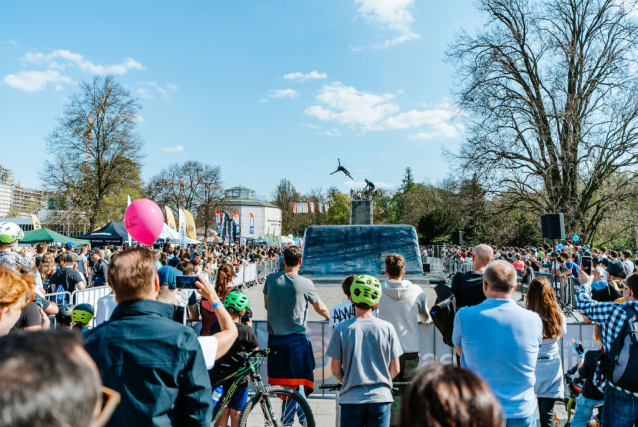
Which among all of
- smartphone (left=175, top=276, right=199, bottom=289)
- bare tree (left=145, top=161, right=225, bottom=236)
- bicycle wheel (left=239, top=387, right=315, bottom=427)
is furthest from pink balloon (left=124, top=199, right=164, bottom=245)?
bare tree (left=145, top=161, right=225, bottom=236)

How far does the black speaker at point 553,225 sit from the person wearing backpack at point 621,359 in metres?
9.52

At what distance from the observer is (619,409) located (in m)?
3.06

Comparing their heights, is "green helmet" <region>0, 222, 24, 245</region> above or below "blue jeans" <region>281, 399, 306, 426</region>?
above

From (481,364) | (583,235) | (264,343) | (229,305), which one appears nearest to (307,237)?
(264,343)

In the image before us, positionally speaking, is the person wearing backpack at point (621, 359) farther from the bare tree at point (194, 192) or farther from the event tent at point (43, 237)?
the bare tree at point (194, 192)

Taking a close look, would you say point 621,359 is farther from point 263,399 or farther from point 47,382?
point 47,382

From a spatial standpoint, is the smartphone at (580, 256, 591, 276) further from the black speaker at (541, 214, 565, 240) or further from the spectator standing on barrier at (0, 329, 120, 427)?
the spectator standing on barrier at (0, 329, 120, 427)

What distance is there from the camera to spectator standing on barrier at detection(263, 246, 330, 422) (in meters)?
4.23

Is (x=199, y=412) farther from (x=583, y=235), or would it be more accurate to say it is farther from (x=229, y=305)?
(x=583, y=235)

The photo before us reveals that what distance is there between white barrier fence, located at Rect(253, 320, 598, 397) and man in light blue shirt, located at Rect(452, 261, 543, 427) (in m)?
2.66

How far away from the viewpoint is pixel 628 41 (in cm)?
2097

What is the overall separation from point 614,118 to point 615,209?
15.8ft

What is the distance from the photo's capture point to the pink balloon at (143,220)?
929 cm

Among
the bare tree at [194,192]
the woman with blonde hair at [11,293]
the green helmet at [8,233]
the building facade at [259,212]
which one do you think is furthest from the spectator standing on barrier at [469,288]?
the building facade at [259,212]
